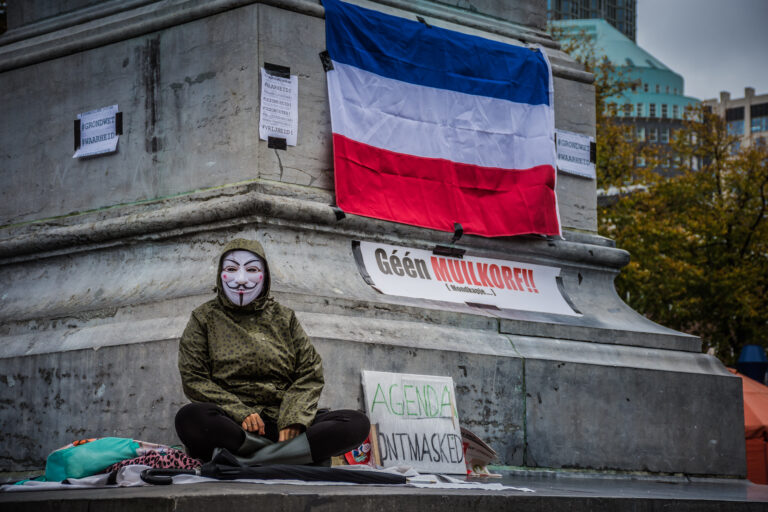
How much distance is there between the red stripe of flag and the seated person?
2.21 meters

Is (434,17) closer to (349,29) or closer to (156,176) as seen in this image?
(349,29)

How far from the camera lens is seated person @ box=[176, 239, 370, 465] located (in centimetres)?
617

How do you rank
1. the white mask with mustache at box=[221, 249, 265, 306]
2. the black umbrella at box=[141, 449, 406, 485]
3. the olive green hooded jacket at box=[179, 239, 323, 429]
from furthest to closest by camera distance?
the white mask with mustache at box=[221, 249, 265, 306] → the olive green hooded jacket at box=[179, 239, 323, 429] → the black umbrella at box=[141, 449, 406, 485]

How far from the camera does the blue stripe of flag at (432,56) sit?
915cm

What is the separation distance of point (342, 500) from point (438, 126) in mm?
5058

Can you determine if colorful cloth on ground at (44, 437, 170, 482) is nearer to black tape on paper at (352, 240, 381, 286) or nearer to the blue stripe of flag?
black tape on paper at (352, 240, 381, 286)

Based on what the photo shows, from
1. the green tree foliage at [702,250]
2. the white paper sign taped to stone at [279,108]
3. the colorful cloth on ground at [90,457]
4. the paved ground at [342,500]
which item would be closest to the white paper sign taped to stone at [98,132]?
the white paper sign taped to stone at [279,108]

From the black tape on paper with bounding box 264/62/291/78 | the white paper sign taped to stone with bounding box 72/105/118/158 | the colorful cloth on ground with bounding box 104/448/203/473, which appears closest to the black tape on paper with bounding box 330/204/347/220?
the black tape on paper with bounding box 264/62/291/78

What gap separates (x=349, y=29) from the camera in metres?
9.16

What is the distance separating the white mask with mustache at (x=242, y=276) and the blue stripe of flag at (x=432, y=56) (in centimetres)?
284

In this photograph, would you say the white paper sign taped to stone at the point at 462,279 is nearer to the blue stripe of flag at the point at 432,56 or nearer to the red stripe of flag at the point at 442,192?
the red stripe of flag at the point at 442,192

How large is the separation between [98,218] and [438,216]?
8.70 feet

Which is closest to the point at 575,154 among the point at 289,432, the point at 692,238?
the point at 289,432

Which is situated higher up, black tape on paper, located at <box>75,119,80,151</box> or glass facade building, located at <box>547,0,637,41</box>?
glass facade building, located at <box>547,0,637,41</box>
